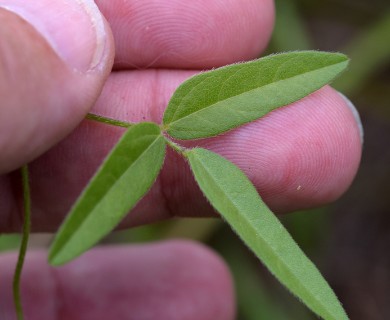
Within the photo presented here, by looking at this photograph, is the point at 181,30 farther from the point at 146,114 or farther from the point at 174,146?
the point at 174,146

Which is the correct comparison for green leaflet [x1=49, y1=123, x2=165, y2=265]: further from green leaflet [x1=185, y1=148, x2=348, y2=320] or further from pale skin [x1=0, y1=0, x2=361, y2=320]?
pale skin [x1=0, y1=0, x2=361, y2=320]

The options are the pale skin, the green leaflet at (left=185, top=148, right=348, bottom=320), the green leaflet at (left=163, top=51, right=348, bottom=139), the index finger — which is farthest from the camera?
the index finger

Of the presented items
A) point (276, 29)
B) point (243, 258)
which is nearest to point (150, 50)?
point (276, 29)

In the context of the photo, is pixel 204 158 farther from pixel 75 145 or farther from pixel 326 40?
pixel 326 40

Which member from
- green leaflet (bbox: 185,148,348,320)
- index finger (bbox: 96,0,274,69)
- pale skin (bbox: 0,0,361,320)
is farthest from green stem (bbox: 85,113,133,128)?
index finger (bbox: 96,0,274,69)

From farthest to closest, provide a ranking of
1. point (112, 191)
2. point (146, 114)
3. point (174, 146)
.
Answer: point (146, 114), point (174, 146), point (112, 191)

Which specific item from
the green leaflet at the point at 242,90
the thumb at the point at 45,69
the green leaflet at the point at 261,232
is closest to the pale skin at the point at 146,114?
the thumb at the point at 45,69

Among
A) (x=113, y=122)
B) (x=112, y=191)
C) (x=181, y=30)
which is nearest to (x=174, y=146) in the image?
(x=113, y=122)

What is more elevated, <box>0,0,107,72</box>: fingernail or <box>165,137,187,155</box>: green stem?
<box>0,0,107,72</box>: fingernail
